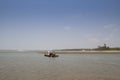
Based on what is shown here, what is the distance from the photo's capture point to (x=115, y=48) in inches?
4815

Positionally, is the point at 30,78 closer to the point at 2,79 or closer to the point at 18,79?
the point at 18,79

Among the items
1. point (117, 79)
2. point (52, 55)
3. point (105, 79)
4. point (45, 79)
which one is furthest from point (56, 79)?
point (52, 55)

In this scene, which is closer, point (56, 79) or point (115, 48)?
point (56, 79)

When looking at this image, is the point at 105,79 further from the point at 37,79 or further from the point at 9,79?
the point at 9,79

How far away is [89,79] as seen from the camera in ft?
47.6

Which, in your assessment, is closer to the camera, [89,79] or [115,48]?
[89,79]

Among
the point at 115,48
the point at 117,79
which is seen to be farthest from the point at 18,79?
the point at 115,48

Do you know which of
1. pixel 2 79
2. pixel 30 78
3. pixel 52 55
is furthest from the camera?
pixel 52 55

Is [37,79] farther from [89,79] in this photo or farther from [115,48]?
[115,48]

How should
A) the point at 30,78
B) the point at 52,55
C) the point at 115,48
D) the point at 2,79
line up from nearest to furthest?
the point at 2,79, the point at 30,78, the point at 52,55, the point at 115,48

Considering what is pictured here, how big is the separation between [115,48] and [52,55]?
8205 cm

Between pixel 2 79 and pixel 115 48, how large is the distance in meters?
119

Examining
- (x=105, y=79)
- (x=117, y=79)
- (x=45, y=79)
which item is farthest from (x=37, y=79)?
(x=117, y=79)

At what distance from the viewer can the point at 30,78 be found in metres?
14.9
